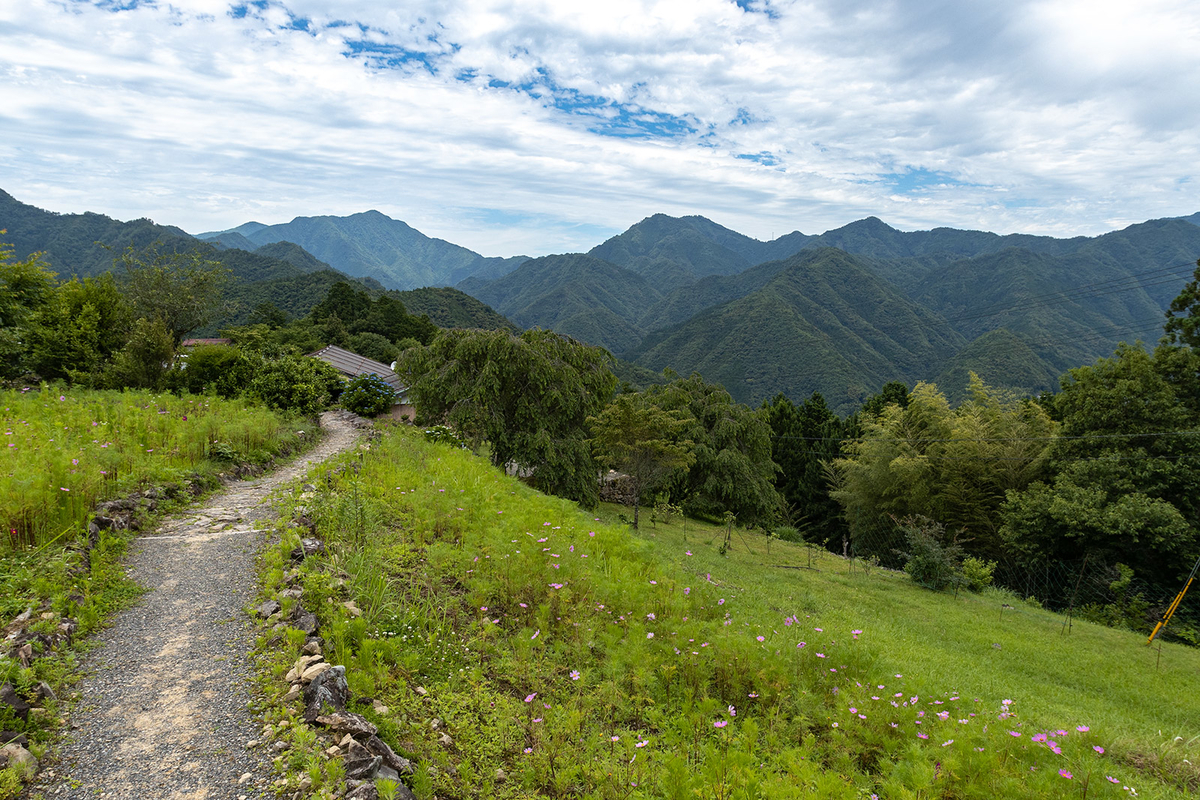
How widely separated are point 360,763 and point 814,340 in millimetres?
107208

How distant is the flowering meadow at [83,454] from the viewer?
432 cm

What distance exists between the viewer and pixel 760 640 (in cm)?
487

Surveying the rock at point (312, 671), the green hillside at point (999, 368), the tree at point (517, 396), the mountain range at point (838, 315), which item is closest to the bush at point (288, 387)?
the tree at point (517, 396)

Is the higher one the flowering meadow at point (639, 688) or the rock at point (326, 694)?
the rock at point (326, 694)

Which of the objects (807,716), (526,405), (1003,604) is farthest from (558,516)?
(1003,604)

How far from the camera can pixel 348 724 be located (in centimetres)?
296

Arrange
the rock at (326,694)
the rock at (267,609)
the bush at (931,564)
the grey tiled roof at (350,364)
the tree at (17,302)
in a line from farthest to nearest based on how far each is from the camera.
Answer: the grey tiled roof at (350,364) → the bush at (931,564) → the tree at (17,302) → the rock at (267,609) → the rock at (326,694)

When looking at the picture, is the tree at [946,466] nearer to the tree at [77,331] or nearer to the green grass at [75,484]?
the green grass at [75,484]

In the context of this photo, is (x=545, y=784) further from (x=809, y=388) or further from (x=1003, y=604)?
(x=809, y=388)

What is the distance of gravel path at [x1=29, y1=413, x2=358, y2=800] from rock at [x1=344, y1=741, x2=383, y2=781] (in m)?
0.38

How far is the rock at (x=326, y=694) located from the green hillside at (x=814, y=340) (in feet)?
283

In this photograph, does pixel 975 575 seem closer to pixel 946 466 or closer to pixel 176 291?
pixel 946 466

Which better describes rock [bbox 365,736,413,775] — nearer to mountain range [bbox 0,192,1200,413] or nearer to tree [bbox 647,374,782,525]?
tree [bbox 647,374,782,525]

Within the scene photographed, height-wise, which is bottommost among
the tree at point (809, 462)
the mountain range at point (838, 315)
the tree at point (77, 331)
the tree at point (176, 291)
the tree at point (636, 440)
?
the tree at point (809, 462)
